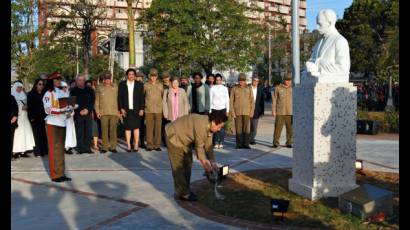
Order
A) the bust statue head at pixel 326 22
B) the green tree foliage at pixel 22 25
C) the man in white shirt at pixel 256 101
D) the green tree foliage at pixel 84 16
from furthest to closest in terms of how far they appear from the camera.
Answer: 1. the green tree foliage at pixel 84 16
2. the green tree foliage at pixel 22 25
3. the man in white shirt at pixel 256 101
4. the bust statue head at pixel 326 22

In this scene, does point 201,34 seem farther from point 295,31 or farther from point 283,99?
point 283,99

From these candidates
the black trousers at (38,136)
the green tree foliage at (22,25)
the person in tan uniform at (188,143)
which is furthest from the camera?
the green tree foliage at (22,25)

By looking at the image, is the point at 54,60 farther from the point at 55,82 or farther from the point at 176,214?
the point at 176,214

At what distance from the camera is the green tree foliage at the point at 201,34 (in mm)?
24000

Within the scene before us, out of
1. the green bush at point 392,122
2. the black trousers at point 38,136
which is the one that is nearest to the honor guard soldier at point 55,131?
the black trousers at point 38,136

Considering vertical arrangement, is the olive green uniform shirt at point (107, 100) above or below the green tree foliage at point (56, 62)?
below

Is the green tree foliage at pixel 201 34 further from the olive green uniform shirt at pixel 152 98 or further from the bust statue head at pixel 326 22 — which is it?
the bust statue head at pixel 326 22

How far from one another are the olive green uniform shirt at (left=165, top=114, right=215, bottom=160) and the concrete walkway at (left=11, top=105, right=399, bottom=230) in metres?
0.82

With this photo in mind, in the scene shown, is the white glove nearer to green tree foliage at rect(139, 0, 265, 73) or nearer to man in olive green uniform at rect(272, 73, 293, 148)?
man in olive green uniform at rect(272, 73, 293, 148)

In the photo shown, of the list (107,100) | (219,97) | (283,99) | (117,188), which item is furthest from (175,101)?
(117,188)

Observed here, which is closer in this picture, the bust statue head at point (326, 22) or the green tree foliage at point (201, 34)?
the bust statue head at point (326, 22)

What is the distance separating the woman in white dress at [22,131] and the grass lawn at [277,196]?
5296 millimetres
